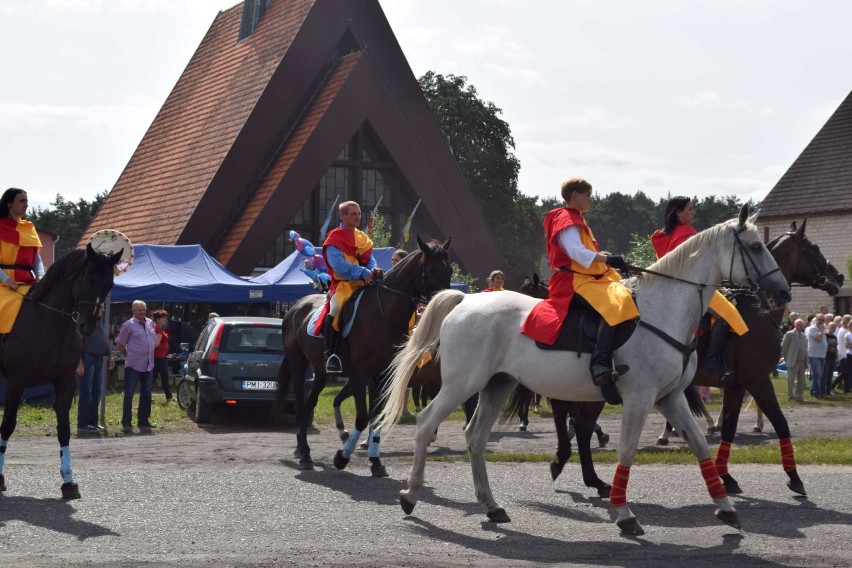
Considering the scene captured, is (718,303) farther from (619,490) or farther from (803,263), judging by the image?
(619,490)

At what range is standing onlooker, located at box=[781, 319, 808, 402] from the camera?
88.3 feet

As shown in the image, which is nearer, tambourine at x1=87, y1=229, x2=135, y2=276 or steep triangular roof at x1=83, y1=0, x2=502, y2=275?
tambourine at x1=87, y1=229, x2=135, y2=276

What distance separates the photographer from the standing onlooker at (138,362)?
18469 millimetres

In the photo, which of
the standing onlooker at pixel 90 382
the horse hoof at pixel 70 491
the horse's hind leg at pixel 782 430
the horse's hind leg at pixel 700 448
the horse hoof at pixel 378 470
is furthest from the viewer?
the standing onlooker at pixel 90 382

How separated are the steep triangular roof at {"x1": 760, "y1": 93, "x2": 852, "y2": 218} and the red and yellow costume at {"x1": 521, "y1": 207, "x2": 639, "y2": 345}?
4544 cm

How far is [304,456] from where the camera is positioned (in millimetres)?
12742

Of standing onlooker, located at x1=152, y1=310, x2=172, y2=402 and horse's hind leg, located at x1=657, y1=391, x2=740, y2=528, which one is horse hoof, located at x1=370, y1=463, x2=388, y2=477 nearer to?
horse's hind leg, located at x1=657, y1=391, x2=740, y2=528

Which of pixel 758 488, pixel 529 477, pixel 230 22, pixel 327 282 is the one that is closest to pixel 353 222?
pixel 327 282

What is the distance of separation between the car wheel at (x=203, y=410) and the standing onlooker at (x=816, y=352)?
1578 centimetres

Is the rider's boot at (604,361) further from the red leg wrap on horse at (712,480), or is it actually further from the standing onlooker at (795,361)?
the standing onlooker at (795,361)

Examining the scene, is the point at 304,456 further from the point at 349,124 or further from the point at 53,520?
the point at 349,124

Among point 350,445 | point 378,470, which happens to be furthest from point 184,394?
point 378,470

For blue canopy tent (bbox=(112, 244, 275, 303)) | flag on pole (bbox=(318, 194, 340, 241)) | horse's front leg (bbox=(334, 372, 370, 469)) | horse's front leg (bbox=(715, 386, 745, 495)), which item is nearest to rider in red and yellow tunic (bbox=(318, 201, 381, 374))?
horse's front leg (bbox=(334, 372, 370, 469))

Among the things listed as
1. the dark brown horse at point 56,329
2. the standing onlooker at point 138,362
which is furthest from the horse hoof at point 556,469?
the standing onlooker at point 138,362
